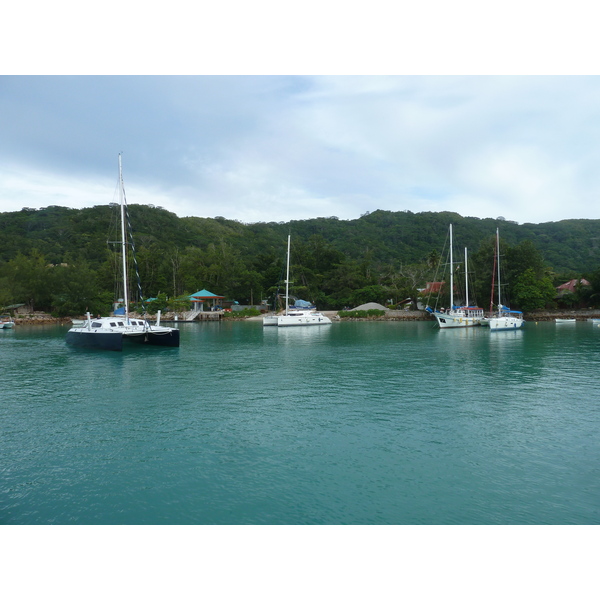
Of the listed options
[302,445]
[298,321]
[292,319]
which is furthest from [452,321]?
[302,445]

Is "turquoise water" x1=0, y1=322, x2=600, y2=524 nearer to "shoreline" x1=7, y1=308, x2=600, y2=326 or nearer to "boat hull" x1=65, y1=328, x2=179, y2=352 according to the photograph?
"boat hull" x1=65, y1=328, x2=179, y2=352

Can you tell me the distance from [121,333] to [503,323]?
38.8 metres

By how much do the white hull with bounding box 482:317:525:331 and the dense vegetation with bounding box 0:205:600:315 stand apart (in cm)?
1665

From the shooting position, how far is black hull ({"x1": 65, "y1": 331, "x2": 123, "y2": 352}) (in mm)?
29587

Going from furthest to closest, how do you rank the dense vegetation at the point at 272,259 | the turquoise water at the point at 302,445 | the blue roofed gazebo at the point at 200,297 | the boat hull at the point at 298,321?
the blue roofed gazebo at the point at 200,297, the dense vegetation at the point at 272,259, the boat hull at the point at 298,321, the turquoise water at the point at 302,445

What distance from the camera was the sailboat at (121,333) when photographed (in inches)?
1169

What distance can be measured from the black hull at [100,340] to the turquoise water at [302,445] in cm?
609

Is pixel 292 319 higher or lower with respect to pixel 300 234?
lower

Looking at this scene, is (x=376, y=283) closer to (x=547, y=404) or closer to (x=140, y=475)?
(x=547, y=404)

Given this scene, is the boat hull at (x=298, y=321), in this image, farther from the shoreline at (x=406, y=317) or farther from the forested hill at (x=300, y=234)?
the forested hill at (x=300, y=234)

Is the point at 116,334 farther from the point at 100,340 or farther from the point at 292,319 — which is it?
the point at 292,319

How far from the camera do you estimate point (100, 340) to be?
30.0m

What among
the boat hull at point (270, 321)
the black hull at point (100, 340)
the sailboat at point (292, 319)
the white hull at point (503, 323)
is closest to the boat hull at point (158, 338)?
the black hull at point (100, 340)

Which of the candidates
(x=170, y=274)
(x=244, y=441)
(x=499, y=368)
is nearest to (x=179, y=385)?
(x=244, y=441)
